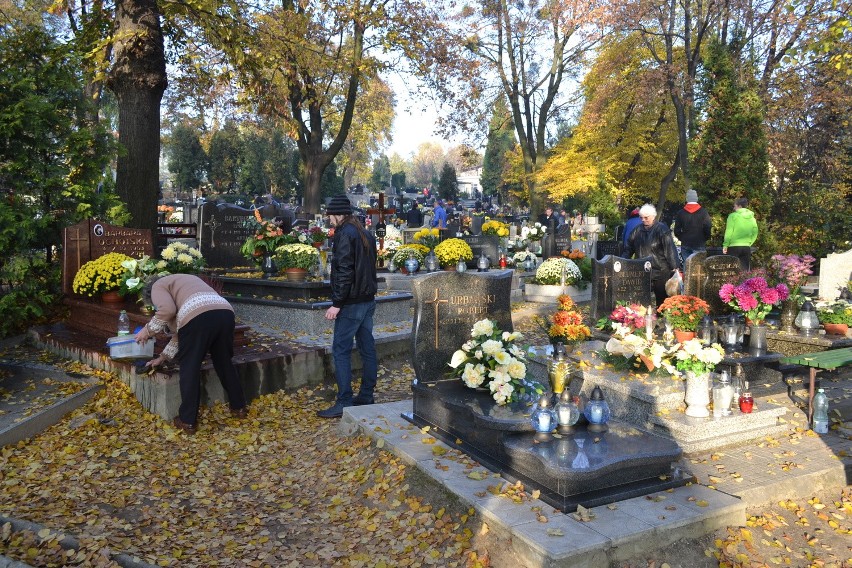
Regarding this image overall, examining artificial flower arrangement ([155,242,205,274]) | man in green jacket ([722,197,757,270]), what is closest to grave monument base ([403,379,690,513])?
artificial flower arrangement ([155,242,205,274])

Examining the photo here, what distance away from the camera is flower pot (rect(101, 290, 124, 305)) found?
887 centimetres

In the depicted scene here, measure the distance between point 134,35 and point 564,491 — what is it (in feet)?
31.1

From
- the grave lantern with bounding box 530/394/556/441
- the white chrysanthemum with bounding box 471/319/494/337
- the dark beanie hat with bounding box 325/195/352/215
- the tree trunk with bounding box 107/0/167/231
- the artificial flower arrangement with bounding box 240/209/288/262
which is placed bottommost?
the grave lantern with bounding box 530/394/556/441

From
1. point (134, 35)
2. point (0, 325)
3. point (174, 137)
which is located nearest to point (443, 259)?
point (134, 35)

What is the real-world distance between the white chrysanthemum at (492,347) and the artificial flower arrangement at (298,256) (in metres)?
5.44

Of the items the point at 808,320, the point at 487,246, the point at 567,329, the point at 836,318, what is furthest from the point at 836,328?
the point at 487,246

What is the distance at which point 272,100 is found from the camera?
14.6 metres

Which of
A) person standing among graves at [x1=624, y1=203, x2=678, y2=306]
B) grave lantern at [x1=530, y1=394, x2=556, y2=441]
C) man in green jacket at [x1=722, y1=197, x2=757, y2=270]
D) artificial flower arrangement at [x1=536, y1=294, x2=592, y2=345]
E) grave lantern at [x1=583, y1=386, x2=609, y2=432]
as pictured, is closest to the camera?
grave lantern at [x1=530, y1=394, x2=556, y2=441]

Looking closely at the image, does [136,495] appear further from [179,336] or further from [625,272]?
[625,272]

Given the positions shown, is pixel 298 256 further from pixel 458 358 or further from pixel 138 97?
pixel 458 358

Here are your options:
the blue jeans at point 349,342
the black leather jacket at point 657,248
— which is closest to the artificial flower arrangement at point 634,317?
the black leather jacket at point 657,248

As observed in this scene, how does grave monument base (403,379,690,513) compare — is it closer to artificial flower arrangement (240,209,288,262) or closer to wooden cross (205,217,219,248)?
artificial flower arrangement (240,209,288,262)

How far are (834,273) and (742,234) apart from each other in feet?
5.55

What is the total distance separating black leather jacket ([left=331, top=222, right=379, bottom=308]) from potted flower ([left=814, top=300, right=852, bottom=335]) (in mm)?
5665
